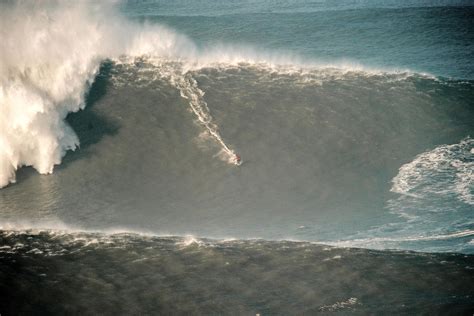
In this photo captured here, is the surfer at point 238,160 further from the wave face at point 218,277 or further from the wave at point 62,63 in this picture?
the wave face at point 218,277

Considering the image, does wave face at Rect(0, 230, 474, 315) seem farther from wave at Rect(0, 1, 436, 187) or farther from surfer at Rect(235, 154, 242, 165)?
wave at Rect(0, 1, 436, 187)

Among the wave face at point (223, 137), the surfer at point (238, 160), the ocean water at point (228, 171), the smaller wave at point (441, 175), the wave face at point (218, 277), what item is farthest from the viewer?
the surfer at point (238, 160)

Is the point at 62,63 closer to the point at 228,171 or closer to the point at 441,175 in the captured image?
the point at 228,171

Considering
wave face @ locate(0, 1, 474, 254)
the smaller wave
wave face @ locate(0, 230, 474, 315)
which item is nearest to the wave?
wave face @ locate(0, 1, 474, 254)

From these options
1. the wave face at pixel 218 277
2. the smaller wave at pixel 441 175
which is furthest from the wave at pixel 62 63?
the smaller wave at pixel 441 175

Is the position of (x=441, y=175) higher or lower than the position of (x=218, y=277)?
higher

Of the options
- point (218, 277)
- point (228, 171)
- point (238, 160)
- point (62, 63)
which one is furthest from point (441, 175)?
point (62, 63)
